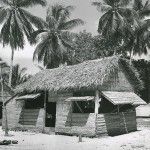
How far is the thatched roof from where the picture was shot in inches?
768

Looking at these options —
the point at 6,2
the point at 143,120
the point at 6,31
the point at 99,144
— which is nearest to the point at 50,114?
the point at 143,120

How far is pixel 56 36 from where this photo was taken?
3434 centimetres

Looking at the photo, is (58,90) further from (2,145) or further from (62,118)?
(2,145)

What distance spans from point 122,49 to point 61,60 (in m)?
7.84

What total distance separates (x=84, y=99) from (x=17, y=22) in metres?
13.6

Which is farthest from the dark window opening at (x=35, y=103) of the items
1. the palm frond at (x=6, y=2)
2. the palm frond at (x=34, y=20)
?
the palm frond at (x=6, y=2)

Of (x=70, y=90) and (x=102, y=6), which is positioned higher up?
(x=102, y=6)

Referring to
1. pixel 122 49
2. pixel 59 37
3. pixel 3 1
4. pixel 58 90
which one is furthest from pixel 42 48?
pixel 58 90

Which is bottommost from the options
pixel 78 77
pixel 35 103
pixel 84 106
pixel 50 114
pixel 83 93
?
pixel 50 114

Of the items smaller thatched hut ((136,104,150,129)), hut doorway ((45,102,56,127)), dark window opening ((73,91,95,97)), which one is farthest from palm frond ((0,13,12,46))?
smaller thatched hut ((136,104,150,129))

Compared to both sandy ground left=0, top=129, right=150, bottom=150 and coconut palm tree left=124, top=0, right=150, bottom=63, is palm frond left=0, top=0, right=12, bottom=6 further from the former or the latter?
sandy ground left=0, top=129, right=150, bottom=150

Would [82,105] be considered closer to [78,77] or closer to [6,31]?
[78,77]

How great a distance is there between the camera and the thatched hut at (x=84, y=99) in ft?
63.7

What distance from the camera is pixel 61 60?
116 feet
